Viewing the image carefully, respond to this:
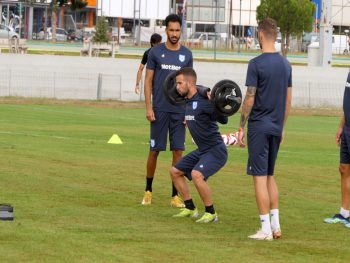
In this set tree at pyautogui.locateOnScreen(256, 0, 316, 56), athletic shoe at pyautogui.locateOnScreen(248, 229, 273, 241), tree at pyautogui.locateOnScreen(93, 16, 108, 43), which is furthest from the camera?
tree at pyautogui.locateOnScreen(256, 0, 316, 56)

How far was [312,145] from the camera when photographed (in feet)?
75.2

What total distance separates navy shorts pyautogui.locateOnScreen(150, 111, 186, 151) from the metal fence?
22.7 m

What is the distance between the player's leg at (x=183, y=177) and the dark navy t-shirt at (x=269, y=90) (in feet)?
4.93

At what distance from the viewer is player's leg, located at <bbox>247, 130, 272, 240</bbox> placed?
10570 millimetres

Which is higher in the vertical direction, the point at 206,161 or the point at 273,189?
the point at 206,161

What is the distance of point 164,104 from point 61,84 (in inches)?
923

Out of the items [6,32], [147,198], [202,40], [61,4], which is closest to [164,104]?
[147,198]

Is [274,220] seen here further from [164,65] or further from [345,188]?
[164,65]

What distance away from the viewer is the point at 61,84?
119ft

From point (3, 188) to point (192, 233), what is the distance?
149 inches

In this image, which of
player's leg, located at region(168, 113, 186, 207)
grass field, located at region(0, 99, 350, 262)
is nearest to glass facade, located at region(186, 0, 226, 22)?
grass field, located at region(0, 99, 350, 262)

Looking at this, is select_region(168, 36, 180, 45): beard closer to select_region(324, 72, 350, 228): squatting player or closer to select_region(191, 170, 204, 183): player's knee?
select_region(191, 170, 204, 183): player's knee

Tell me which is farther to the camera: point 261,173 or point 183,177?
point 183,177

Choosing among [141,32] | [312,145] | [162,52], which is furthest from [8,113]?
[141,32]
